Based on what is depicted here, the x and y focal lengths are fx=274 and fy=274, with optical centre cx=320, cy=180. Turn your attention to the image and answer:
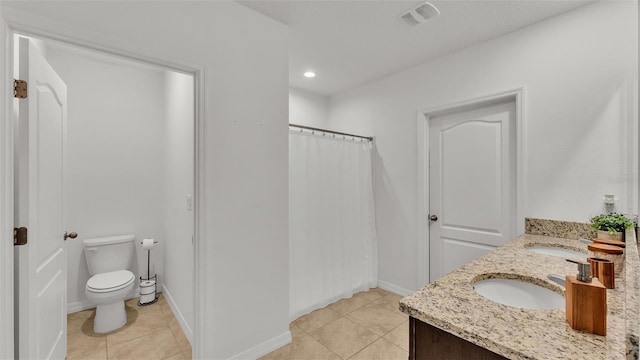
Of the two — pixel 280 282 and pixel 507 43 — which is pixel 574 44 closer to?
pixel 507 43

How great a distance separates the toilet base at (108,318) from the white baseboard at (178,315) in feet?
1.32

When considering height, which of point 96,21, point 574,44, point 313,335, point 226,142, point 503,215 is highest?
point 574,44

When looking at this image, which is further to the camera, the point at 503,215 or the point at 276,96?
the point at 503,215

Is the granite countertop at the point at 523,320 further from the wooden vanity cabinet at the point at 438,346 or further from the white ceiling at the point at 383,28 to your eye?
the white ceiling at the point at 383,28

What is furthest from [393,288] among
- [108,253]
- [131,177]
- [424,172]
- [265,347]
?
[131,177]

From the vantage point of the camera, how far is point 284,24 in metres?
2.08

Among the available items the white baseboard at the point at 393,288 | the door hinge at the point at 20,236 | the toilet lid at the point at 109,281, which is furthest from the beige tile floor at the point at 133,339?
the white baseboard at the point at 393,288

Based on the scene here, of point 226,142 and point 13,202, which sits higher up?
point 226,142

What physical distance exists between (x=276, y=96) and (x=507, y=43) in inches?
75.4

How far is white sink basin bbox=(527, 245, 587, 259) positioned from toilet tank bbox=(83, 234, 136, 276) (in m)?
→ 3.40

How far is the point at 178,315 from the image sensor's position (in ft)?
7.91

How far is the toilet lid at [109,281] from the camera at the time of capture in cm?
220

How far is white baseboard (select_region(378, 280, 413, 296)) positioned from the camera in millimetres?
2919

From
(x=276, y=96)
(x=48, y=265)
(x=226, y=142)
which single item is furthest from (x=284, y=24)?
(x=48, y=265)
